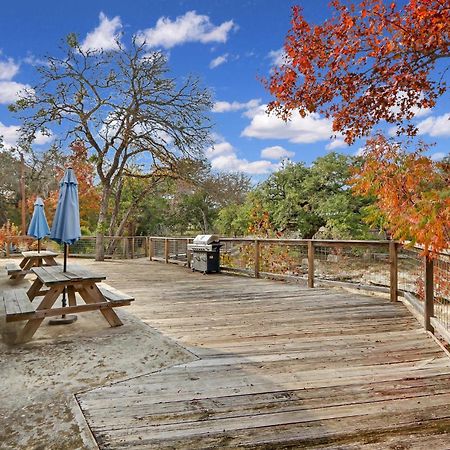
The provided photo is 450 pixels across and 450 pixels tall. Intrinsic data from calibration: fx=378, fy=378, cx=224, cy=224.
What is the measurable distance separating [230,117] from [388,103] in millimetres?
11161

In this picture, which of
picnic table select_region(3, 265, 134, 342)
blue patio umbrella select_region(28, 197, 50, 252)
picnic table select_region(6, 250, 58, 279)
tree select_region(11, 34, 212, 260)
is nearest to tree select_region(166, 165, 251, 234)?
tree select_region(11, 34, 212, 260)

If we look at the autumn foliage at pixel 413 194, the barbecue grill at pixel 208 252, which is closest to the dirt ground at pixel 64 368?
the autumn foliage at pixel 413 194

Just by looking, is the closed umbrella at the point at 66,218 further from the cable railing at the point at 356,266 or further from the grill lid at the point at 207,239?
the grill lid at the point at 207,239

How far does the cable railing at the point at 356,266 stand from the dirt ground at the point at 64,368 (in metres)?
2.46

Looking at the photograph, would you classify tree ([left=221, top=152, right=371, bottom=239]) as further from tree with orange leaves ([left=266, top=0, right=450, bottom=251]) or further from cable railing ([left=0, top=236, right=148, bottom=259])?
tree with orange leaves ([left=266, top=0, right=450, bottom=251])

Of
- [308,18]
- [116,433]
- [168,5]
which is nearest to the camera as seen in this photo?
[116,433]

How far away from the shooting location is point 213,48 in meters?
10.6

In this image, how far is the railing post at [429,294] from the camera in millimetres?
3713

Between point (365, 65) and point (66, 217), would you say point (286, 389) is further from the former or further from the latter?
point (365, 65)

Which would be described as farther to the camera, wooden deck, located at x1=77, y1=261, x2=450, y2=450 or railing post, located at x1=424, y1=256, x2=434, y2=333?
railing post, located at x1=424, y1=256, x2=434, y2=333

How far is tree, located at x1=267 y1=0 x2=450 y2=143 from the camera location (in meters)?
3.57

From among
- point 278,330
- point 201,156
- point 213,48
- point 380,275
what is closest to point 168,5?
point 213,48

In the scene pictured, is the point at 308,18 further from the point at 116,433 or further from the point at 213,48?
the point at 213,48

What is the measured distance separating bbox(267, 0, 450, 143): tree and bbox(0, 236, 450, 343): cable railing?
5.69 ft
